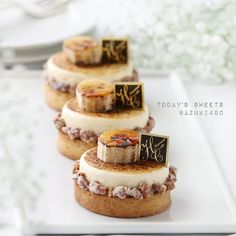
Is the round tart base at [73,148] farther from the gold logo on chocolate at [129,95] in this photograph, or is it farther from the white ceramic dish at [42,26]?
the white ceramic dish at [42,26]

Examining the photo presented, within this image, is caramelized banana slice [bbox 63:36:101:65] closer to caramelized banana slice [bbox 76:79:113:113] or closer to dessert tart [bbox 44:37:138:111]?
dessert tart [bbox 44:37:138:111]

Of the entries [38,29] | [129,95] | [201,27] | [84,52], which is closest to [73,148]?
[129,95]

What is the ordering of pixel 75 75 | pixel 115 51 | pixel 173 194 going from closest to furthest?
1. pixel 173 194
2. pixel 75 75
3. pixel 115 51

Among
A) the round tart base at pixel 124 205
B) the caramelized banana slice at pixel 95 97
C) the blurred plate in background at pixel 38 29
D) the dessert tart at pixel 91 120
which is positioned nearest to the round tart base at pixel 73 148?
the dessert tart at pixel 91 120

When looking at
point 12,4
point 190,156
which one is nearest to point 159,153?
point 190,156

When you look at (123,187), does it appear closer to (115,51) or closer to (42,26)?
(115,51)

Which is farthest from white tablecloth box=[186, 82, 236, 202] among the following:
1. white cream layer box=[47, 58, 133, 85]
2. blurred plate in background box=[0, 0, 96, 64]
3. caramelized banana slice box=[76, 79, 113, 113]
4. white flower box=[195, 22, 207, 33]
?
blurred plate in background box=[0, 0, 96, 64]
